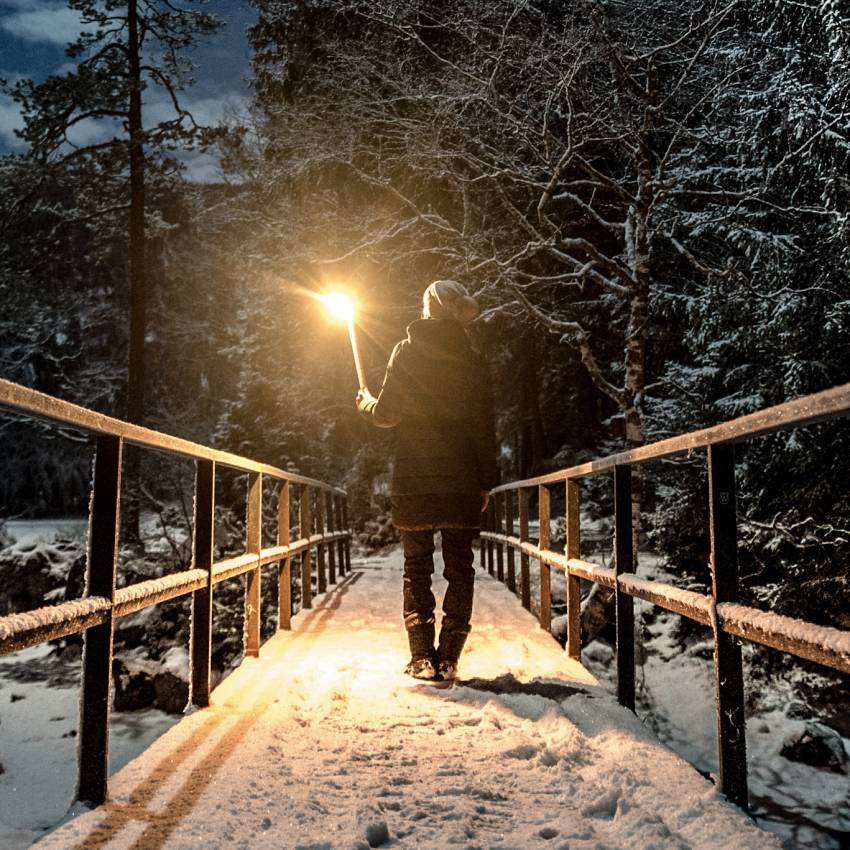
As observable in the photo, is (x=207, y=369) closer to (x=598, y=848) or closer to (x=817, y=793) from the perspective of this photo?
(x=817, y=793)

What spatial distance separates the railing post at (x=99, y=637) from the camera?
2.06m

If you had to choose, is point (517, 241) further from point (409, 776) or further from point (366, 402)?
point (409, 776)

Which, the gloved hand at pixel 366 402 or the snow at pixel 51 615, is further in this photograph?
the gloved hand at pixel 366 402

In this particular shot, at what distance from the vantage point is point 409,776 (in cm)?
233

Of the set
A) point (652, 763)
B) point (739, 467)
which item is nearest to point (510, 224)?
point (739, 467)

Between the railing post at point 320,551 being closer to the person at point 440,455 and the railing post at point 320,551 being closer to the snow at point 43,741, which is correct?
the snow at point 43,741

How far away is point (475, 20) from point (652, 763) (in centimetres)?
1021

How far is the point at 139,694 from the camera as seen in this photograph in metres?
11.0

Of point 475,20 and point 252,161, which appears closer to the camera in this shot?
point 475,20

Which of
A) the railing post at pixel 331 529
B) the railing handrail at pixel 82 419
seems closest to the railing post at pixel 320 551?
the railing post at pixel 331 529

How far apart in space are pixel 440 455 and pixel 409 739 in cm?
152

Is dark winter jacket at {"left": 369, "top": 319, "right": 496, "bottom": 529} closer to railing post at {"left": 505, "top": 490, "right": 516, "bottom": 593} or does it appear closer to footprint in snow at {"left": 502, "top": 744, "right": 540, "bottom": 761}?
footprint in snow at {"left": 502, "top": 744, "right": 540, "bottom": 761}

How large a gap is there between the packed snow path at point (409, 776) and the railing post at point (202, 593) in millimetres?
163

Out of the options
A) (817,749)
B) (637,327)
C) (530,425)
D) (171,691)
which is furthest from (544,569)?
(530,425)
